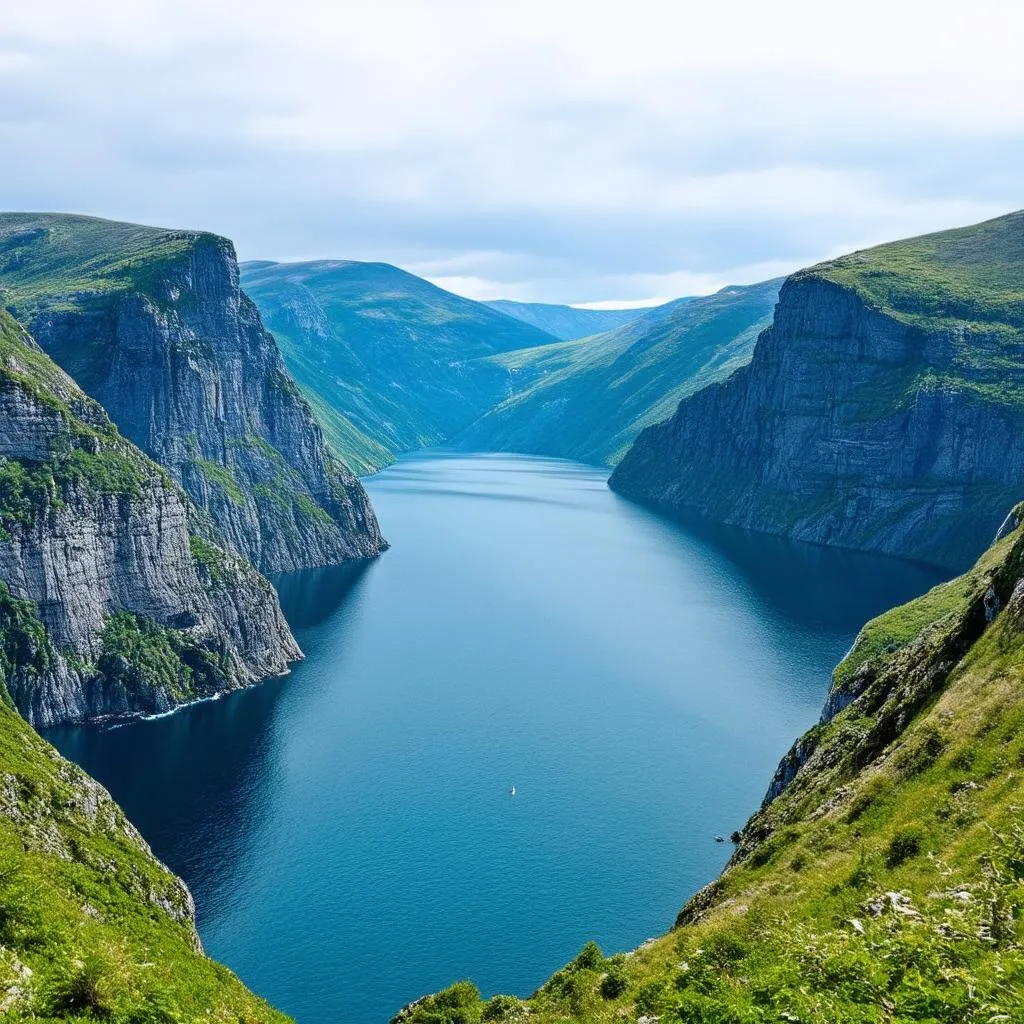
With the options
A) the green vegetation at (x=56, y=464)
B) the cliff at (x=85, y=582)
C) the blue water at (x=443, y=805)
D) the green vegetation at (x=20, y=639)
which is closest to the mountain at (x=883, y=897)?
the blue water at (x=443, y=805)

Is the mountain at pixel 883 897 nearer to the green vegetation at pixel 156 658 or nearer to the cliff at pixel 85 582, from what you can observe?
the cliff at pixel 85 582

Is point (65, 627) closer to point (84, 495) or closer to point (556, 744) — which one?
point (84, 495)

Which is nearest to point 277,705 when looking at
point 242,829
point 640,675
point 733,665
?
point 242,829

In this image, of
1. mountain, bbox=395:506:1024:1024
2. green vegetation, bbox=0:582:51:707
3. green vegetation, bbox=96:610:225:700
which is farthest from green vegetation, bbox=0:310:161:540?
mountain, bbox=395:506:1024:1024

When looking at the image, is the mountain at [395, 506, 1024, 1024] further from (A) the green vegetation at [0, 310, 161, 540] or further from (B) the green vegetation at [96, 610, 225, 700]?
(A) the green vegetation at [0, 310, 161, 540]

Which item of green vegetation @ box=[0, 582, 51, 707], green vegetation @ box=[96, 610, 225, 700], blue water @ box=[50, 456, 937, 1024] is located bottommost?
blue water @ box=[50, 456, 937, 1024]

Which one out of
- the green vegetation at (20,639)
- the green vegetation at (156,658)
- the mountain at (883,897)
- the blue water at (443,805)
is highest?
the mountain at (883,897)

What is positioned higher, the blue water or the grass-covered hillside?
Result: the grass-covered hillside
